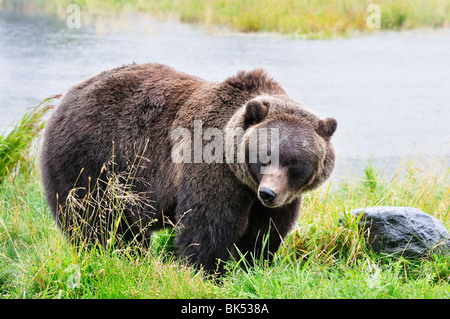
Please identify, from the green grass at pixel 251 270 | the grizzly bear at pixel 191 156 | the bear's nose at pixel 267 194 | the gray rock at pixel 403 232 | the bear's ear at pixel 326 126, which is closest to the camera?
the green grass at pixel 251 270

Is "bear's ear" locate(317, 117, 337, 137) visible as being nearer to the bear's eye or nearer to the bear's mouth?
the bear's eye

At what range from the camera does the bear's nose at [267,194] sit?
14.4 feet

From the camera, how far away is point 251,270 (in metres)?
5.34

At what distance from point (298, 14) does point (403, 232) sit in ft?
40.4

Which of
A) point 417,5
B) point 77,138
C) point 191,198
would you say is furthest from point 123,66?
point 417,5

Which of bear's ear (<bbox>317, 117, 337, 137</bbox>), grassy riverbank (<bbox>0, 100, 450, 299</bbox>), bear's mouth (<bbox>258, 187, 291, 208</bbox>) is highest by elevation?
bear's ear (<bbox>317, 117, 337, 137</bbox>)

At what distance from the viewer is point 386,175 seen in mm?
8328

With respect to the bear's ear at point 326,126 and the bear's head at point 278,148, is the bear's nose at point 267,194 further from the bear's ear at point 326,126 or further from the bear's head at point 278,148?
the bear's ear at point 326,126

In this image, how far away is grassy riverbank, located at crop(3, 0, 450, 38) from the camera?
1672 cm

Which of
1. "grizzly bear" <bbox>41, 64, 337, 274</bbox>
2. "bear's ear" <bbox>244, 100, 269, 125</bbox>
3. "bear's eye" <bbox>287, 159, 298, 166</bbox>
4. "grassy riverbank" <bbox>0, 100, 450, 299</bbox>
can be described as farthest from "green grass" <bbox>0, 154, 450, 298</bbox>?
"bear's ear" <bbox>244, 100, 269, 125</bbox>

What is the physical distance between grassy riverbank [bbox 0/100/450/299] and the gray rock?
12cm

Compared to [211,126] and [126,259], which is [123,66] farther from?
[126,259]

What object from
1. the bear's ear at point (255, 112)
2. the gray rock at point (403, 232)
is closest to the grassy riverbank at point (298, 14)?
the gray rock at point (403, 232)

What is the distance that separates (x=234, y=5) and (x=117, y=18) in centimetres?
377
